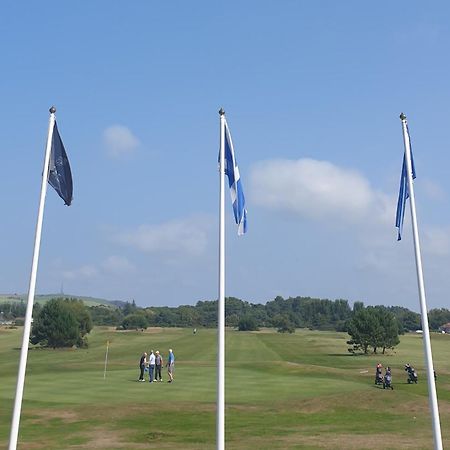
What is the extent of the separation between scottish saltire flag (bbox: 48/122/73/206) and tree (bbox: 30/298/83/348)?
3423 inches

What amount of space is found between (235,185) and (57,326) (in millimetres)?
89166

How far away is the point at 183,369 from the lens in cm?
4941

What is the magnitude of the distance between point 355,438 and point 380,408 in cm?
834

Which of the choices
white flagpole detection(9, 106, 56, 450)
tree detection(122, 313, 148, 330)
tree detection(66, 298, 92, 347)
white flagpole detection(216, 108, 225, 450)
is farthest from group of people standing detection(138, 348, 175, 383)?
tree detection(122, 313, 148, 330)

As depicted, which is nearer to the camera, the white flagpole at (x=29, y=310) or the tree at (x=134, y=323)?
the white flagpole at (x=29, y=310)

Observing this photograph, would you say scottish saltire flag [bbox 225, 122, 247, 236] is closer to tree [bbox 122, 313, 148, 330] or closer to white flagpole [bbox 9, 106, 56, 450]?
white flagpole [bbox 9, 106, 56, 450]

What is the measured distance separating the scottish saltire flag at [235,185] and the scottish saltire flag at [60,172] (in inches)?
200

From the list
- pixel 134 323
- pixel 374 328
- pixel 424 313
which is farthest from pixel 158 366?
pixel 134 323

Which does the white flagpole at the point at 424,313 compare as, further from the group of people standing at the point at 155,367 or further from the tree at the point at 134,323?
the tree at the point at 134,323

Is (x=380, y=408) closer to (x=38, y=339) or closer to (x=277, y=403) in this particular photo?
(x=277, y=403)

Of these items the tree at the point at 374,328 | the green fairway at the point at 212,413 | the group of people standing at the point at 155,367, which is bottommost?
the green fairway at the point at 212,413

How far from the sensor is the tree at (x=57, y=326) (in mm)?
101062

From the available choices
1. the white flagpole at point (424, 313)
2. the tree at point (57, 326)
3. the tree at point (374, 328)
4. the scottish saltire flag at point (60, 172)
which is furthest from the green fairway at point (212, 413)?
the tree at point (57, 326)

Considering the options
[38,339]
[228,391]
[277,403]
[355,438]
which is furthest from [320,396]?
[38,339]
